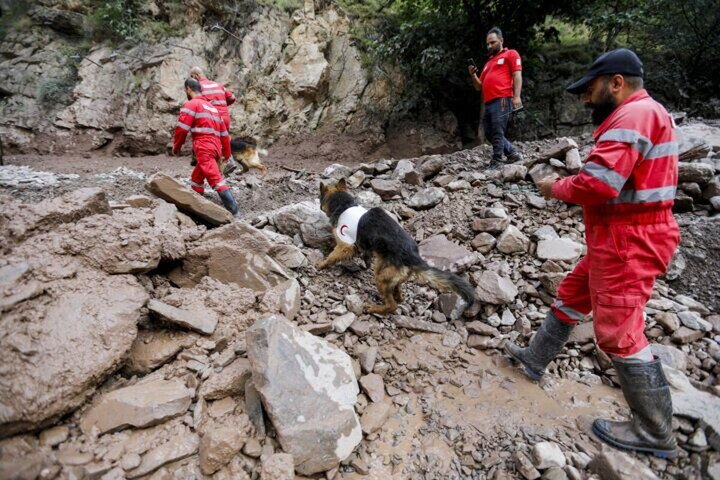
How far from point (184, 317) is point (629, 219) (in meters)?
3.09

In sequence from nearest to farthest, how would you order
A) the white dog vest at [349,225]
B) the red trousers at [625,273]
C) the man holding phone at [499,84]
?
the red trousers at [625,273] < the white dog vest at [349,225] < the man holding phone at [499,84]

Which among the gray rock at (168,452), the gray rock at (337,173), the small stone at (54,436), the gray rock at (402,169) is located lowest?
the gray rock at (168,452)

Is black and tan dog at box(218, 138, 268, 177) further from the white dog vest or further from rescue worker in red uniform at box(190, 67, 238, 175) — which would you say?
the white dog vest

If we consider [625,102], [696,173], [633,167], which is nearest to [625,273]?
[633,167]

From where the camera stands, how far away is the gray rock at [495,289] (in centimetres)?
315

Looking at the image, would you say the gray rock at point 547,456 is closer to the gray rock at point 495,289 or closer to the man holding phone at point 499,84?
the gray rock at point 495,289

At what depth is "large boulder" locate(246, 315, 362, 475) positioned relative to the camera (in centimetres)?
196

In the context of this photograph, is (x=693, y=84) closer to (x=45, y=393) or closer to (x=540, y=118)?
(x=540, y=118)

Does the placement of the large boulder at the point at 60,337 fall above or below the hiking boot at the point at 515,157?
below

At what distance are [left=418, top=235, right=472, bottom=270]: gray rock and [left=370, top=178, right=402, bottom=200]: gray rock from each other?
1.17 m

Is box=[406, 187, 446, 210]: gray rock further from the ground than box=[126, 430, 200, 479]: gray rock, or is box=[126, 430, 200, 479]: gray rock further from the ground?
box=[406, 187, 446, 210]: gray rock

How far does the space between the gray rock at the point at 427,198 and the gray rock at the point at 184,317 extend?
302 cm

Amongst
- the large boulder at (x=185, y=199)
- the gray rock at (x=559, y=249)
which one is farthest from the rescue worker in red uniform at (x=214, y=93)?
the gray rock at (x=559, y=249)

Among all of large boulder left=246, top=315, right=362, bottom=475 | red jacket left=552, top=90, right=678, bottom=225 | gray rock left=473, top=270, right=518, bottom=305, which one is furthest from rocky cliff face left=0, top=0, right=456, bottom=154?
large boulder left=246, top=315, right=362, bottom=475
